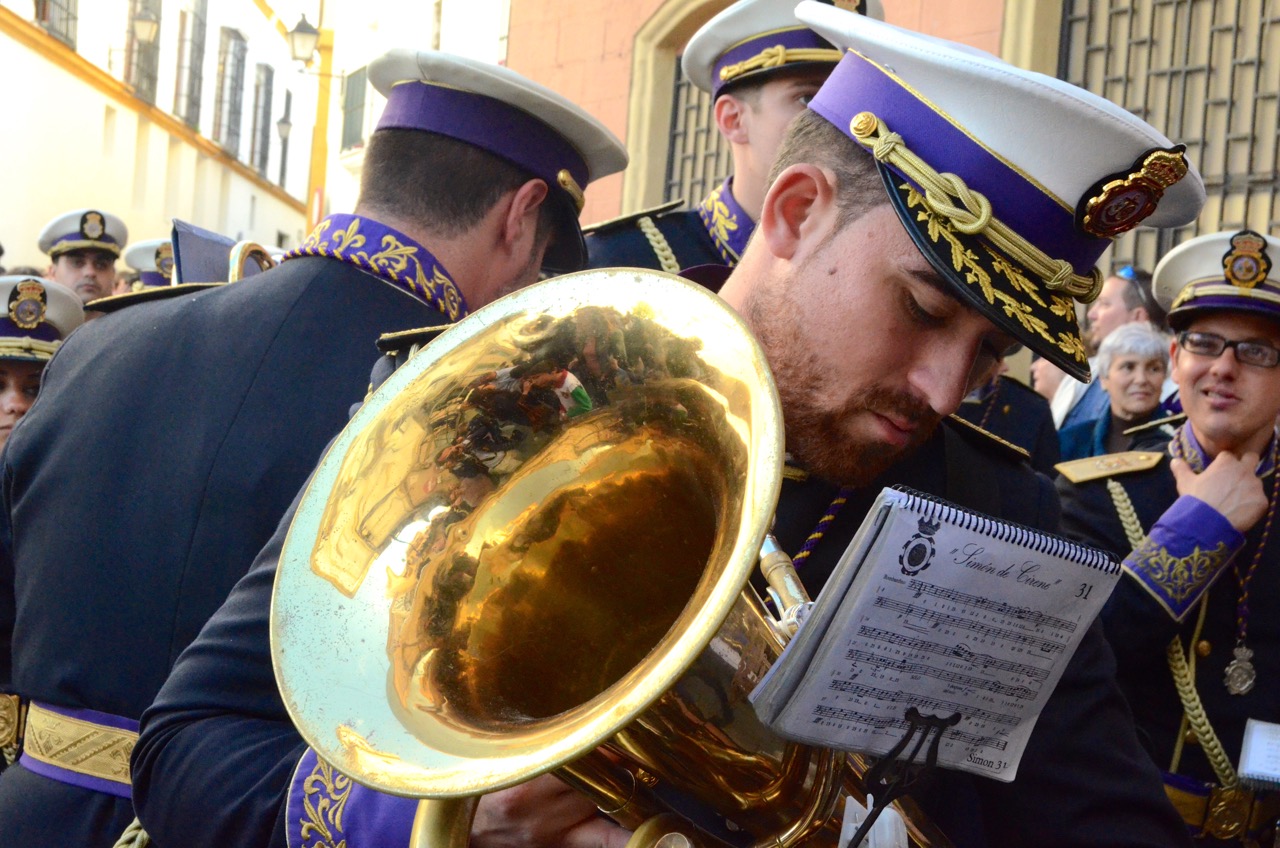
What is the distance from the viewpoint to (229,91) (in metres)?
27.9

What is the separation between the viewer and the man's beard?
1867mm

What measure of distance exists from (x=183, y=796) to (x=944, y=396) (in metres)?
1.03

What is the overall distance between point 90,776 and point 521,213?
1.24 metres

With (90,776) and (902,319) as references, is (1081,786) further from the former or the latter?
(90,776)

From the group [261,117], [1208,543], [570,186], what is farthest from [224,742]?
[261,117]

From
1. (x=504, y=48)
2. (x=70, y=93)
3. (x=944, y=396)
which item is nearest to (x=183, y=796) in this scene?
(x=944, y=396)

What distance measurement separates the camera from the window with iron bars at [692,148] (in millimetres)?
9234

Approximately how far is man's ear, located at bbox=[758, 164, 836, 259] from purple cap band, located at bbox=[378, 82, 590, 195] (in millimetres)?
881

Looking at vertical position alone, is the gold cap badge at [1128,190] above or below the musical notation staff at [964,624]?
above

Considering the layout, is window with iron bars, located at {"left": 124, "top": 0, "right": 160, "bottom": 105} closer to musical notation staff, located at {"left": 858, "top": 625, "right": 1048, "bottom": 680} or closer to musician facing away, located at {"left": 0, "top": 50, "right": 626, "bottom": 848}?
musician facing away, located at {"left": 0, "top": 50, "right": 626, "bottom": 848}

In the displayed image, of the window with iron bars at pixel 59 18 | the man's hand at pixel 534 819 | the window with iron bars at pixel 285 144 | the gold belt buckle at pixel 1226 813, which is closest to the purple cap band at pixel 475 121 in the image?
the man's hand at pixel 534 819

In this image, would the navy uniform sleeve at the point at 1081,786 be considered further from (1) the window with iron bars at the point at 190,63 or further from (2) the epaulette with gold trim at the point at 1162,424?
(1) the window with iron bars at the point at 190,63

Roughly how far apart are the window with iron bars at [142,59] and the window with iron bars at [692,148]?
49.2 feet

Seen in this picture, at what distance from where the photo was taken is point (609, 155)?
9.82 feet
